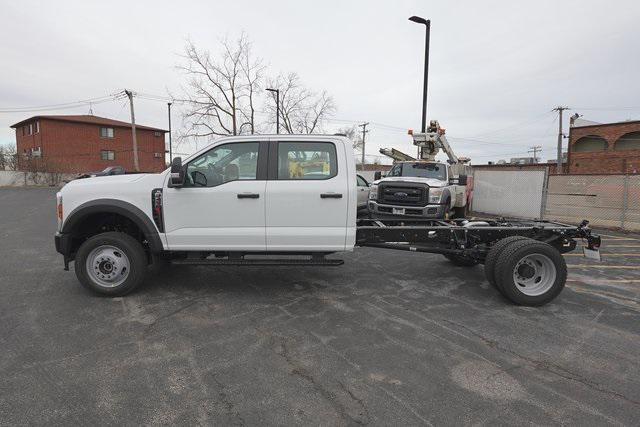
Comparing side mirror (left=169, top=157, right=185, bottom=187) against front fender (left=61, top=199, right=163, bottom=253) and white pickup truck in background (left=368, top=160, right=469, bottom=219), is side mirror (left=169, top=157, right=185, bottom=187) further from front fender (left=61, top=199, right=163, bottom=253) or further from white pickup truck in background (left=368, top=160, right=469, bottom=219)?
white pickup truck in background (left=368, top=160, right=469, bottom=219)

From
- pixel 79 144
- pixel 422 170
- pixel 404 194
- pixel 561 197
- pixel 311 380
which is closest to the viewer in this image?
pixel 311 380

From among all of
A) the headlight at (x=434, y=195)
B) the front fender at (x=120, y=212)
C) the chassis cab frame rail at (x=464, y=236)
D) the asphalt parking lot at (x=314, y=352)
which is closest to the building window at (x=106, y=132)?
the headlight at (x=434, y=195)

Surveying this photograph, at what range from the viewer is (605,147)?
33.1 meters

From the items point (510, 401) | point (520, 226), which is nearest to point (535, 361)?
point (510, 401)

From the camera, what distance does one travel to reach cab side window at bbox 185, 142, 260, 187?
5.10m

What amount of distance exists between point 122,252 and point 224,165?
1771mm

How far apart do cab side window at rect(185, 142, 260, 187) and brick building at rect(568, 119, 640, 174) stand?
106ft

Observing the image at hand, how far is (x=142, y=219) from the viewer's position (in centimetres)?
509

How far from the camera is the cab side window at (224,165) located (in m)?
5.10

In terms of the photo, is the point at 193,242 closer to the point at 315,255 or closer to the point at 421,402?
the point at 315,255

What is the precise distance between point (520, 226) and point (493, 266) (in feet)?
3.51

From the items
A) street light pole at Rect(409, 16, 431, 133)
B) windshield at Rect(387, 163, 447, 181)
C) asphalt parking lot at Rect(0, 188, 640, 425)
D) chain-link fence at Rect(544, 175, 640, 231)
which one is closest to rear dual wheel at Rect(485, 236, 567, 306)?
asphalt parking lot at Rect(0, 188, 640, 425)

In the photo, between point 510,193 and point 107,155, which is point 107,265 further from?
point 107,155

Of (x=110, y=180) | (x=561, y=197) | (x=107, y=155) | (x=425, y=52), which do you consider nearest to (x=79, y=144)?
(x=107, y=155)
